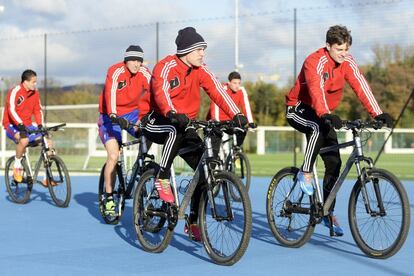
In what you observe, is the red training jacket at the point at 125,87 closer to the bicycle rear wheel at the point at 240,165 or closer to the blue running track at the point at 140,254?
the blue running track at the point at 140,254

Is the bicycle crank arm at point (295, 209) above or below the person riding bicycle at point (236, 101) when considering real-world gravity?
below

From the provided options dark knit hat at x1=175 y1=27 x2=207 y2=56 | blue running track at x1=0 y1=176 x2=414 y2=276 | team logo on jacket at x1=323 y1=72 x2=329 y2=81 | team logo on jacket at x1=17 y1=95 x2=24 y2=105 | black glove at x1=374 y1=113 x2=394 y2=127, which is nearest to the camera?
blue running track at x1=0 y1=176 x2=414 y2=276

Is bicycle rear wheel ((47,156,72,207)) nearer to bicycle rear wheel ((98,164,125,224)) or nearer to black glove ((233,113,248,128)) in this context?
bicycle rear wheel ((98,164,125,224))

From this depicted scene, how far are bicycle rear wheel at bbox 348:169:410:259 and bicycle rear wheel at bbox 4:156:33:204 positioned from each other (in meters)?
5.97

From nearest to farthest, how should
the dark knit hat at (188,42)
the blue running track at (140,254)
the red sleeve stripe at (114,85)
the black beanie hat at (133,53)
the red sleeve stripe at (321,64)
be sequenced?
the blue running track at (140,254), the dark knit hat at (188,42), the red sleeve stripe at (321,64), the red sleeve stripe at (114,85), the black beanie hat at (133,53)

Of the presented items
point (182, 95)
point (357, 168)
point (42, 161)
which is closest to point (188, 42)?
point (182, 95)

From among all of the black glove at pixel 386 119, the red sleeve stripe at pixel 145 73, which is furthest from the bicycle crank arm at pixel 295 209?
Answer: the red sleeve stripe at pixel 145 73

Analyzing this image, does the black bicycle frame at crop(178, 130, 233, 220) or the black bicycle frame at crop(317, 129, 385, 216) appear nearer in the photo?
the black bicycle frame at crop(178, 130, 233, 220)

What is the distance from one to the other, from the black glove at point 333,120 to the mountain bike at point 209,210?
0.87m

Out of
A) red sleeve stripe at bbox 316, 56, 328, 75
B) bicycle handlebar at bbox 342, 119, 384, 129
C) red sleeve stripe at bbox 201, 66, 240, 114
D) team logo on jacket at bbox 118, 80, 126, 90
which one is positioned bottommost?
bicycle handlebar at bbox 342, 119, 384, 129

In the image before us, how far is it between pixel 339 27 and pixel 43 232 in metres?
3.69

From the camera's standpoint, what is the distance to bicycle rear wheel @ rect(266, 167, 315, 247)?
6809mm

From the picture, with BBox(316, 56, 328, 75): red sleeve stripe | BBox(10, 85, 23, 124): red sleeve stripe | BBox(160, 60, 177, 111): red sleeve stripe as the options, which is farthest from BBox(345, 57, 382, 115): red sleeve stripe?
BBox(10, 85, 23, 124): red sleeve stripe

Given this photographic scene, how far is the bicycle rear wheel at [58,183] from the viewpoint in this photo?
10.2m
